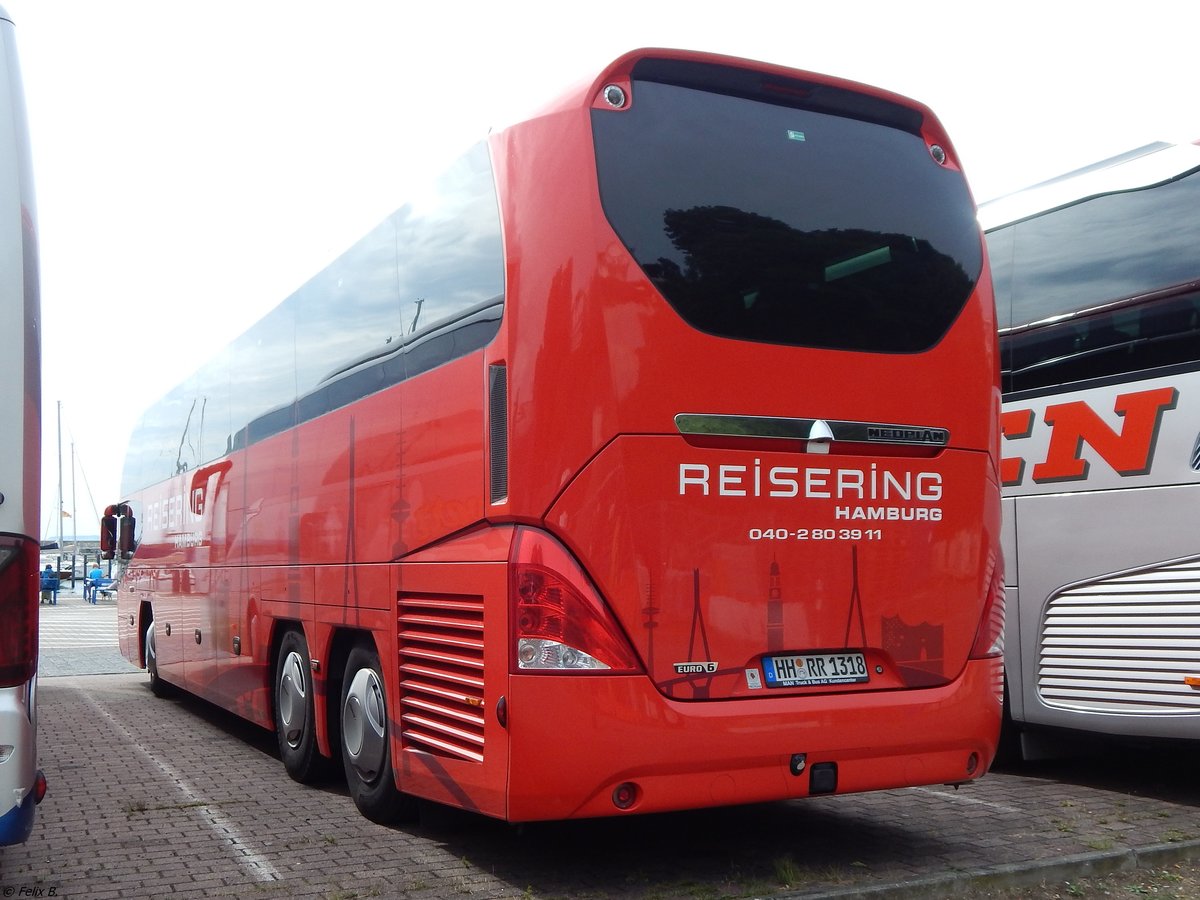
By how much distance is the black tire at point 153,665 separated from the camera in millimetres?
14477

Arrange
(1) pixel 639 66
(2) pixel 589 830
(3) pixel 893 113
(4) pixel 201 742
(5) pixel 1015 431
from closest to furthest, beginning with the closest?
(1) pixel 639 66
(3) pixel 893 113
(2) pixel 589 830
(5) pixel 1015 431
(4) pixel 201 742

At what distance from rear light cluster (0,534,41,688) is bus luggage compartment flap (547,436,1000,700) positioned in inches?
76.3

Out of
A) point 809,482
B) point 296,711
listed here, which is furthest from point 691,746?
point 296,711

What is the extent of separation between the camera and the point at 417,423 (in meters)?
6.42

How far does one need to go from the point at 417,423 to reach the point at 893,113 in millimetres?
2732

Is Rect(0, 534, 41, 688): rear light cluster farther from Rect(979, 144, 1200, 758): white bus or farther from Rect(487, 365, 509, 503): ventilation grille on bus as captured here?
Rect(979, 144, 1200, 758): white bus

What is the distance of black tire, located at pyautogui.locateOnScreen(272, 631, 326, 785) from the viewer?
8227 mm

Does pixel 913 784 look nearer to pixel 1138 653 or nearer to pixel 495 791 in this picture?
pixel 495 791

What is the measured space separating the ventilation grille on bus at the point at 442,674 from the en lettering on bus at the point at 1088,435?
3.97m

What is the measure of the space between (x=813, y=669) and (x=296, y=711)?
13.4 feet

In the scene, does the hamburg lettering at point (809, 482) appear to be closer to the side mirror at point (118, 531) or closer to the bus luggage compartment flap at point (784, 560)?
the bus luggage compartment flap at point (784, 560)

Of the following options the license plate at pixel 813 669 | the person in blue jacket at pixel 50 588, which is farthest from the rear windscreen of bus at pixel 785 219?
the person in blue jacket at pixel 50 588

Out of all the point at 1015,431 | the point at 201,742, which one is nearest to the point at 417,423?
the point at 1015,431

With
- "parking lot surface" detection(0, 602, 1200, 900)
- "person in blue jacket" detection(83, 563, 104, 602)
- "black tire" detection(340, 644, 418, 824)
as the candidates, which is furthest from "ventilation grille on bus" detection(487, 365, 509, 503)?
"person in blue jacket" detection(83, 563, 104, 602)
